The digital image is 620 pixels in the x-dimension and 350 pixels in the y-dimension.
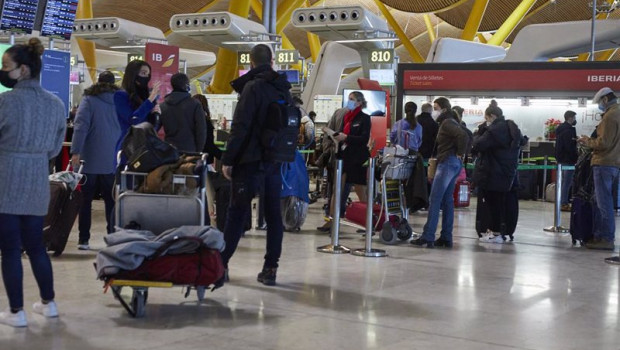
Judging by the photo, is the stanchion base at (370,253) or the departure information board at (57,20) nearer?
the stanchion base at (370,253)

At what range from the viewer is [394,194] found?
9984 millimetres

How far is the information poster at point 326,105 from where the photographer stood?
18.6 metres

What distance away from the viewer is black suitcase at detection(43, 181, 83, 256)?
7.76 m

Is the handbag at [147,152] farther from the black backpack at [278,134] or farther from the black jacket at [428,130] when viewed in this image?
the black jacket at [428,130]

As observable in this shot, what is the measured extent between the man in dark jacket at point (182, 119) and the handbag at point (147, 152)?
1793 millimetres

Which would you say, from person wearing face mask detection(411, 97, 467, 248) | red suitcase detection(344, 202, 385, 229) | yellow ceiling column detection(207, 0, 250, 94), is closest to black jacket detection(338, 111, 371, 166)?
red suitcase detection(344, 202, 385, 229)

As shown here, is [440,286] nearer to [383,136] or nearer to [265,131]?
[265,131]

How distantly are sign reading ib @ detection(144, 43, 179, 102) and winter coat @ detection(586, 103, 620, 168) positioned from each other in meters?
6.47

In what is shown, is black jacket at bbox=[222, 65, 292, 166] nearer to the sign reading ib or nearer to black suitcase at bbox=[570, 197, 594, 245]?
black suitcase at bbox=[570, 197, 594, 245]

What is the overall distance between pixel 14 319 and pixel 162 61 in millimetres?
9132

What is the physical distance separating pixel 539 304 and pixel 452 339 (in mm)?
1524

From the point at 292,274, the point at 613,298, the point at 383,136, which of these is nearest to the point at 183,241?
the point at 292,274

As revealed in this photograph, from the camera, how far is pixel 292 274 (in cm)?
740

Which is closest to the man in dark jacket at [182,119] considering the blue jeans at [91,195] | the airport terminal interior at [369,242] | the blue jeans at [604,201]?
the blue jeans at [91,195]
